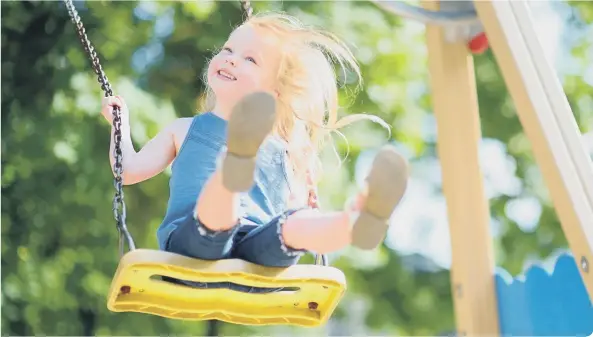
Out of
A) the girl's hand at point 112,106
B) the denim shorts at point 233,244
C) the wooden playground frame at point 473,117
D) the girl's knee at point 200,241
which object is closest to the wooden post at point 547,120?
the wooden playground frame at point 473,117

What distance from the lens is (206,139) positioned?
1.84 meters

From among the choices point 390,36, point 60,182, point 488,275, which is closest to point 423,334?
point 390,36

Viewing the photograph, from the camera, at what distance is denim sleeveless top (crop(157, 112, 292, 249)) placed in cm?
177

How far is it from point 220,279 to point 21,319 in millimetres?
3372

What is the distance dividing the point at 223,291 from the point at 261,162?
A: 30cm

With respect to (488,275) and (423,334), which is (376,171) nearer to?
(488,275)

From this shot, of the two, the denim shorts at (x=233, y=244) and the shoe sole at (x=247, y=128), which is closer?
the shoe sole at (x=247, y=128)

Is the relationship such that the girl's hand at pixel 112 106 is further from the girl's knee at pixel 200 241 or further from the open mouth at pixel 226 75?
the girl's knee at pixel 200 241

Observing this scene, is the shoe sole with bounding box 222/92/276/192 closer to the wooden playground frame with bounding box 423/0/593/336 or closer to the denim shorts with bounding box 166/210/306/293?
the denim shorts with bounding box 166/210/306/293

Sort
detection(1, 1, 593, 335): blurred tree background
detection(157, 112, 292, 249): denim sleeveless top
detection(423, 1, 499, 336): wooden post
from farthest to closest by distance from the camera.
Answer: detection(1, 1, 593, 335): blurred tree background → detection(423, 1, 499, 336): wooden post → detection(157, 112, 292, 249): denim sleeveless top

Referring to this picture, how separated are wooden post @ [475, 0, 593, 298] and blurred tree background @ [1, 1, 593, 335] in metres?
2.43

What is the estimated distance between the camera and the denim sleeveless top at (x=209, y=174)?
5.81ft

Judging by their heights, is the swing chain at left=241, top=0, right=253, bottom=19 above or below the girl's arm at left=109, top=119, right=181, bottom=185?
above

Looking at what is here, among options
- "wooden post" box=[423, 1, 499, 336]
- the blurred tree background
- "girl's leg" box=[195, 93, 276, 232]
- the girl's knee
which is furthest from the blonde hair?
the blurred tree background
